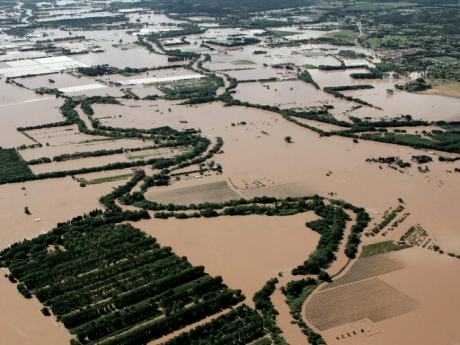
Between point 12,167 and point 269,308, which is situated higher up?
point 12,167

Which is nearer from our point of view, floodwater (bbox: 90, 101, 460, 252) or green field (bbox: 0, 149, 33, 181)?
floodwater (bbox: 90, 101, 460, 252)

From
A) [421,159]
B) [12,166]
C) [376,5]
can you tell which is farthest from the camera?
[376,5]

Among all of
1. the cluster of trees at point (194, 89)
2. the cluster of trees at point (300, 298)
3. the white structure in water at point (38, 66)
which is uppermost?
the white structure in water at point (38, 66)

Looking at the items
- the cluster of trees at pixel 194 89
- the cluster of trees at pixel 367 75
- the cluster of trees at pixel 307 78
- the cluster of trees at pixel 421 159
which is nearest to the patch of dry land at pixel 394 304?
the cluster of trees at pixel 421 159

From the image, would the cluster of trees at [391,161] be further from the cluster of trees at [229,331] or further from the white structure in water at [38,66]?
the white structure in water at [38,66]

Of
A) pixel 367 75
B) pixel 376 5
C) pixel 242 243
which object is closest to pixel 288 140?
pixel 242 243

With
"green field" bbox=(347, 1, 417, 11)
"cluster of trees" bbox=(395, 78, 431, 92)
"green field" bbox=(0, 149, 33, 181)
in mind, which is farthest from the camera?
"green field" bbox=(347, 1, 417, 11)

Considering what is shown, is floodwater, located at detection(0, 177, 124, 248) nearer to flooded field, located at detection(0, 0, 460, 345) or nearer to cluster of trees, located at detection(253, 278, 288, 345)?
flooded field, located at detection(0, 0, 460, 345)

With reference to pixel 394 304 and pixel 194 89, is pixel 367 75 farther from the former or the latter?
pixel 394 304

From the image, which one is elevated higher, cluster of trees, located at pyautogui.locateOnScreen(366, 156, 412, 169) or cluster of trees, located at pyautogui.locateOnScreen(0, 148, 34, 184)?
cluster of trees, located at pyautogui.locateOnScreen(0, 148, 34, 184)

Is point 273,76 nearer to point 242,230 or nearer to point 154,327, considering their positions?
point 242,230

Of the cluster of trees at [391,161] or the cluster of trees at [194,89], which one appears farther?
the cluster of trees at [194,89]

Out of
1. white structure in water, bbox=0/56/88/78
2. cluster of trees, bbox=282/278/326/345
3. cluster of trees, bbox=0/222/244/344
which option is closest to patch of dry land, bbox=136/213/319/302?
cluster of trees, bbox=0/222/244/344

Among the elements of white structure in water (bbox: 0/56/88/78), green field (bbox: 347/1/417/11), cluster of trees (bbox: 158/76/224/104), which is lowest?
cluster of trees (bbox: 158/76/224/104)
